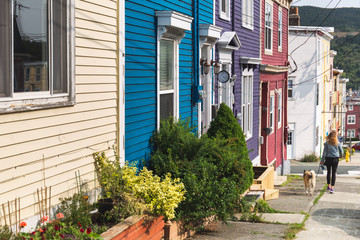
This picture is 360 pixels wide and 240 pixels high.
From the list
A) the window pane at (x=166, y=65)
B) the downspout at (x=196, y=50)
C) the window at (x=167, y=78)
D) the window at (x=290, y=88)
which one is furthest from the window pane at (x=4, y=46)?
the window at (x=290, y=88)

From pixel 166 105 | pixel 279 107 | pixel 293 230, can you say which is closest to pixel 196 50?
pixel 166 105

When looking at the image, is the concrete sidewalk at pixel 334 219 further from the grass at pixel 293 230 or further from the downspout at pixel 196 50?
the downspout at pixel 196 50

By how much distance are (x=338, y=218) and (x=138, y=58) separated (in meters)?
5.16

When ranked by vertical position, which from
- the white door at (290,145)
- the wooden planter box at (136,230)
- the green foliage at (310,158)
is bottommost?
the green foliage at (310,158)

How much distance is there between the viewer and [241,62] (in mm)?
17625

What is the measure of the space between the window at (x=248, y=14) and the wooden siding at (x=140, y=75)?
799 cm

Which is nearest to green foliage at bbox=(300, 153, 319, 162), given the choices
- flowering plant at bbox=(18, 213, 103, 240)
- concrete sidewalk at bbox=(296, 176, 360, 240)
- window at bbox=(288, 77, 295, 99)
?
window at bbox=(288, 77, 295, 99)

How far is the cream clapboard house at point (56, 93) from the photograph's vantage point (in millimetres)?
5504

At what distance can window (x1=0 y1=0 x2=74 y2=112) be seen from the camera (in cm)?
545

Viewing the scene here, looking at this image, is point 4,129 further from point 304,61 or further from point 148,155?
point 304,61

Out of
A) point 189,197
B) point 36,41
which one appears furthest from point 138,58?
point 36,41

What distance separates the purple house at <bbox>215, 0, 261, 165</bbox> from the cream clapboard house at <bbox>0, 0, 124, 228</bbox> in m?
6.62

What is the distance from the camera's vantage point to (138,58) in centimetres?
904

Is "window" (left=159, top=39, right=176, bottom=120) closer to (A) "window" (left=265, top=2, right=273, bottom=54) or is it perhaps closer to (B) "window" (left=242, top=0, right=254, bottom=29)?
(B) "window" (left=242, top=0, right=254, bottom=29)
